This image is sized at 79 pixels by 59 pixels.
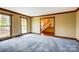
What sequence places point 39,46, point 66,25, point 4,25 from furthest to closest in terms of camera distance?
point 66,25, point 4,25, point 39,46

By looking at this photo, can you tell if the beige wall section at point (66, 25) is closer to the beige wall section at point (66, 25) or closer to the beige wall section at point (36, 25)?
the beige wall section at point (66, 25)

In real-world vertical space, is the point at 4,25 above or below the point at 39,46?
above

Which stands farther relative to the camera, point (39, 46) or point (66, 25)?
point (66, 25)

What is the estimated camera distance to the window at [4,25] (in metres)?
7.23

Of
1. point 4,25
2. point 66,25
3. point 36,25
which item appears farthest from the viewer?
point 36,25

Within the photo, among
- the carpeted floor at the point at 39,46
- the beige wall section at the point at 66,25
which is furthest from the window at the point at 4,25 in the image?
the beige wall section at the point at 66,25

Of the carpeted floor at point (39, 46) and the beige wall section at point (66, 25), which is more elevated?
the beige wall section at point (66, 25)

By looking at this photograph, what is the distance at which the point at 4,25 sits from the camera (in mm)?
7570

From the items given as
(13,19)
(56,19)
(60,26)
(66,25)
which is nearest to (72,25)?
(66,25)

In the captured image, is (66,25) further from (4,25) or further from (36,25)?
(4,25)

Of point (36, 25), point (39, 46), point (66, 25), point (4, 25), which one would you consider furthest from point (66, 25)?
point (4, 25)

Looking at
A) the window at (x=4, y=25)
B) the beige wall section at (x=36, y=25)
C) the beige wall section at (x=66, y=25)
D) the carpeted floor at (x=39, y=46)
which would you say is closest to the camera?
the carpeted floor at (x=39, y=46)

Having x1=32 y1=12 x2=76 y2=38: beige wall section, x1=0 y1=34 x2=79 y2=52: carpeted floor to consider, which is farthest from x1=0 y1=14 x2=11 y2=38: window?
x1=32 y1=12 x2=76 y2=38: beige wall section
